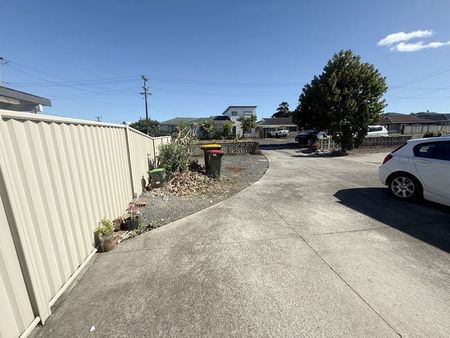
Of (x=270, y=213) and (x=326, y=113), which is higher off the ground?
(x=326, y=113)

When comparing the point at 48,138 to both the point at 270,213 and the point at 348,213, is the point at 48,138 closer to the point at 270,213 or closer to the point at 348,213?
the point at 270,213

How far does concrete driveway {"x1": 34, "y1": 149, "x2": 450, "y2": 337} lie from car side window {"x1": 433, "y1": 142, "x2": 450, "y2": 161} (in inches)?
43.7

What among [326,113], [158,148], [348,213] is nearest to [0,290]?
[348,213]

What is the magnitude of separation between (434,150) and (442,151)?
15 centimetres

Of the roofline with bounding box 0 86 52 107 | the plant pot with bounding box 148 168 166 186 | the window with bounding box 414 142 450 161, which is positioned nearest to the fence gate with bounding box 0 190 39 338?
the roofline with bounding box 0 86 52 107

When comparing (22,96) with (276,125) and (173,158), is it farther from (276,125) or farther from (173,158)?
(276,125)

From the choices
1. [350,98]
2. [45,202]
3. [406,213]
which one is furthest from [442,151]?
[350,98]

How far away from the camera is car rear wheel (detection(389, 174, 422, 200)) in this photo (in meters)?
5.10

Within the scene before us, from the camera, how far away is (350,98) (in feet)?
51.2

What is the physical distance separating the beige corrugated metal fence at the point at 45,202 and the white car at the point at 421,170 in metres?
6.52

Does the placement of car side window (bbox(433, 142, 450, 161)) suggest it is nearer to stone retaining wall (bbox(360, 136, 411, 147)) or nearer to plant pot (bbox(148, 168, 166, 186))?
plant pot (bbox(148, 168, 166, 186))

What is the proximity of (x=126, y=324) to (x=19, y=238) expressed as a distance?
1.23 m

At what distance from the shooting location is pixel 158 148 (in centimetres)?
879

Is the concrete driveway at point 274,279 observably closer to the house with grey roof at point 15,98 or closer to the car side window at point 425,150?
the car side window at point 425,150
